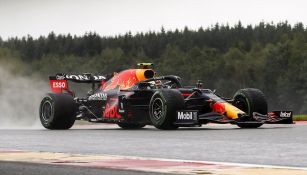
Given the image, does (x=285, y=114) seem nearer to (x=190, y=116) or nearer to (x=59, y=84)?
(x=190, y=116)

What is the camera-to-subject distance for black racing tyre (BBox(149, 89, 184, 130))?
62.3ft

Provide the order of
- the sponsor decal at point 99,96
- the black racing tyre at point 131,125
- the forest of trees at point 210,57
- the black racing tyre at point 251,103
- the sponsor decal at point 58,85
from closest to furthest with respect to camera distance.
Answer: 1. the black racing tyre at point 251,103
2. the sponsor decal at point 99,96
3. the black racing tyre at point 131,125
4. the sponsor decal at point 58,85
5. the forest of trees at point 210,57

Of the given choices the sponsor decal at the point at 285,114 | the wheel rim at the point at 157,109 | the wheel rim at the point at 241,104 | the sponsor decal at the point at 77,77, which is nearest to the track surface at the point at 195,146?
the wheel rim at the point at 157,109

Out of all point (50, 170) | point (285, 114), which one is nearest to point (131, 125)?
point (285, 114)

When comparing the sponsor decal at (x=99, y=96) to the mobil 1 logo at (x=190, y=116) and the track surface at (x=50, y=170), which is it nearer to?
the mobil 1 logo at (x=190, y=116)

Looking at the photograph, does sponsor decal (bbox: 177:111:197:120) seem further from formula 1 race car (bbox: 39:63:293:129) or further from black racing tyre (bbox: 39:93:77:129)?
black racing tyre (bbox: 39:93:77:129)

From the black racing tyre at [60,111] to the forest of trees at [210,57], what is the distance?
8477 cm

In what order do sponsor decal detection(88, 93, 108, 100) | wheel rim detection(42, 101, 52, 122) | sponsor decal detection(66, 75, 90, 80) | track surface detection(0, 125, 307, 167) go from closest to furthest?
track surface detection(0, 125, 307, 167), sponsor decal detection(88, 93, 108, 100), wheel rim detection(42, 101, 52, 122), sponsor decal detection(66, 75, 90, 80)

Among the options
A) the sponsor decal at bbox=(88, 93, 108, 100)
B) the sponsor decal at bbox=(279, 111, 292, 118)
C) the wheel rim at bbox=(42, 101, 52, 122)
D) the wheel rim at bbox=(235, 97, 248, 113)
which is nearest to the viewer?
the wheel rim at bbox=(235, 97, 248, 113)

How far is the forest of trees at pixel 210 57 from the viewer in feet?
407

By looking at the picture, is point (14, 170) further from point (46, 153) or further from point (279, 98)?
point (279, 98)

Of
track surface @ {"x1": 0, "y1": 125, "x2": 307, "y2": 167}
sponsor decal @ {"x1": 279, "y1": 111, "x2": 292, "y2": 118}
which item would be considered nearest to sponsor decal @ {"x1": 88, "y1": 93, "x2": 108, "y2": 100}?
sponsor decal @ {"x1": 279, "y1": 111, "x2": 292, "y2": 118}

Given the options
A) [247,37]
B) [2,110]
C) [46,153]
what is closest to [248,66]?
[247,37]

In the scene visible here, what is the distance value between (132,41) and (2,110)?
6157 inches
